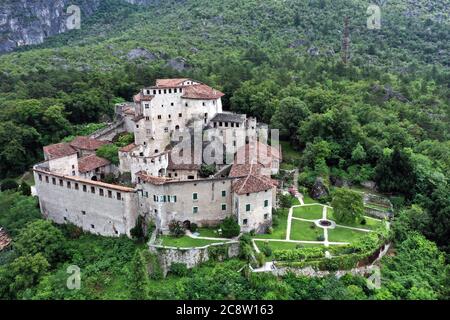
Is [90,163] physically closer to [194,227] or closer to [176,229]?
[176,229]

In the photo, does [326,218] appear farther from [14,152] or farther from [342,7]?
[342,7]

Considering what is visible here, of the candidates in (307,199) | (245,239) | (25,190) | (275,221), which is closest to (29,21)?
(25,190)

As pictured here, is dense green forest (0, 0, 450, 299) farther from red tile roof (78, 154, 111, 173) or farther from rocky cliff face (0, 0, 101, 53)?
red tile roof (78, 154, 111, 173)

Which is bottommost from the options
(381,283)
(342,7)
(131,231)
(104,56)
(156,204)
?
(381,283)

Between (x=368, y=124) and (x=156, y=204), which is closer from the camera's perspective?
(x=156, y=204)

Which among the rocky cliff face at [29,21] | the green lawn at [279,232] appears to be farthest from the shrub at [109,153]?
the rocky cliff face at [29,21]

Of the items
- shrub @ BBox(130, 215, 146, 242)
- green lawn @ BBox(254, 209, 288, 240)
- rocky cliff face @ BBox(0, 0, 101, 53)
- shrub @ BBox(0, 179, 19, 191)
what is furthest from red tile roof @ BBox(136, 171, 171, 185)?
rocky cliff face @ BBox(0, 0, 101, 53)

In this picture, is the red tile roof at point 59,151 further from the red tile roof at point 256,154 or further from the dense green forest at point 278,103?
the red tile roof at point 256,154

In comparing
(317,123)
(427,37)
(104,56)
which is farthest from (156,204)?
(427,37)
